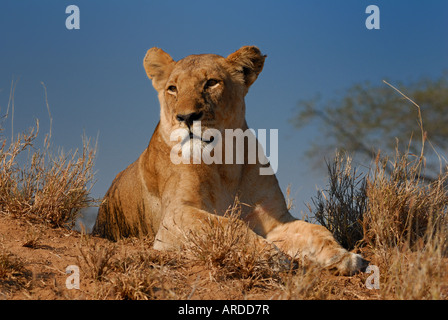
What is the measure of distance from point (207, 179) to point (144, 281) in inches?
62.0

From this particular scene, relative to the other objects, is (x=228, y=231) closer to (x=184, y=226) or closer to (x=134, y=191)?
(x=184, y=226)

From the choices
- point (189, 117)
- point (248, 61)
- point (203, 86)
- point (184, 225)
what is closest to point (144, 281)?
point (184, 225)

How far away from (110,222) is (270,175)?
1865 millimetres

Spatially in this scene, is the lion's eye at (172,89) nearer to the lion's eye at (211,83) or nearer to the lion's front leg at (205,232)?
the lion's eye at (211,83)

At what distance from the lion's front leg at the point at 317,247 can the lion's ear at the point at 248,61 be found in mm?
1301

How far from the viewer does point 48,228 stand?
16.5ft

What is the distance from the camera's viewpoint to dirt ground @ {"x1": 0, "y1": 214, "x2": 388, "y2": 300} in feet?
10.3

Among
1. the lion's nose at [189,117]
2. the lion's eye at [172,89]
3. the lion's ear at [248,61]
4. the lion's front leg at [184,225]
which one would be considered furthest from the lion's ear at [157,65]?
the lion's front leg at [184,225]

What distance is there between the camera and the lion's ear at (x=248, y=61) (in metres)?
4.80

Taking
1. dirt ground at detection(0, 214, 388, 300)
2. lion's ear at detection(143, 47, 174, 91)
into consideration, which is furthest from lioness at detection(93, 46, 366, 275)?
dirt ground at detection(0, 214, 388, 300)

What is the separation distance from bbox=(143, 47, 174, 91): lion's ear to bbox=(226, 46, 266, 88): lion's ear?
56cm

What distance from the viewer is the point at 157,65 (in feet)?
16.4
